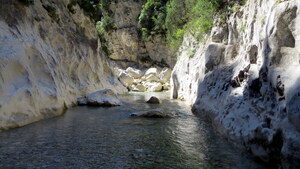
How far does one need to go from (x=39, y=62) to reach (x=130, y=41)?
39542mm

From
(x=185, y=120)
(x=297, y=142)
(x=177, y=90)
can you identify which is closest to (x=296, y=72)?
(x=297, y=142)

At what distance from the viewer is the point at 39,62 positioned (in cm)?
1095

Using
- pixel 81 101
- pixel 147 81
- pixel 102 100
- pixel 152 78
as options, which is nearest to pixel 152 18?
pixel 152 78

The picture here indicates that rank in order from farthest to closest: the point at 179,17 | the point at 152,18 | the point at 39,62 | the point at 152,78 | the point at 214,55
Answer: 1. the point at 152,18
2. the point at 152,78
3. the point at 179,17
4. the point at 214,55
5. the point at 39,62

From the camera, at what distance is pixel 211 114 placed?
945cm

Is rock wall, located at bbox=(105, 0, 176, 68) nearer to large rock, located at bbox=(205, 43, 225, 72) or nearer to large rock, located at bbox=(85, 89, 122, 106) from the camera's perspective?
large rock, located at bbox=(85, 89, 122, 106)

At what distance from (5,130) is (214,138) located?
23.6 ft

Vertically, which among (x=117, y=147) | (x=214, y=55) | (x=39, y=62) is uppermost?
(x=214, y=55)

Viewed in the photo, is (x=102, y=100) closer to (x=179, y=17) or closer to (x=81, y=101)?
(x=81, y=101)

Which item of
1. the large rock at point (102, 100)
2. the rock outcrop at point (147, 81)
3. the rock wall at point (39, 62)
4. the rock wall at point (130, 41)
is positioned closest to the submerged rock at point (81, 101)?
the large rock at point (102, 100)

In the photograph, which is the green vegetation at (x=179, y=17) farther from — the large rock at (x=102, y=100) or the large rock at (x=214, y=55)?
the large rock at (x=102, y=100)

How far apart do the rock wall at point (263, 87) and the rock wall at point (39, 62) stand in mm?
7610

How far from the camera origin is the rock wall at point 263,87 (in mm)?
4367

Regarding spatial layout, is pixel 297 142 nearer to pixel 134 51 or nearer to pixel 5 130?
pixel 5 130
